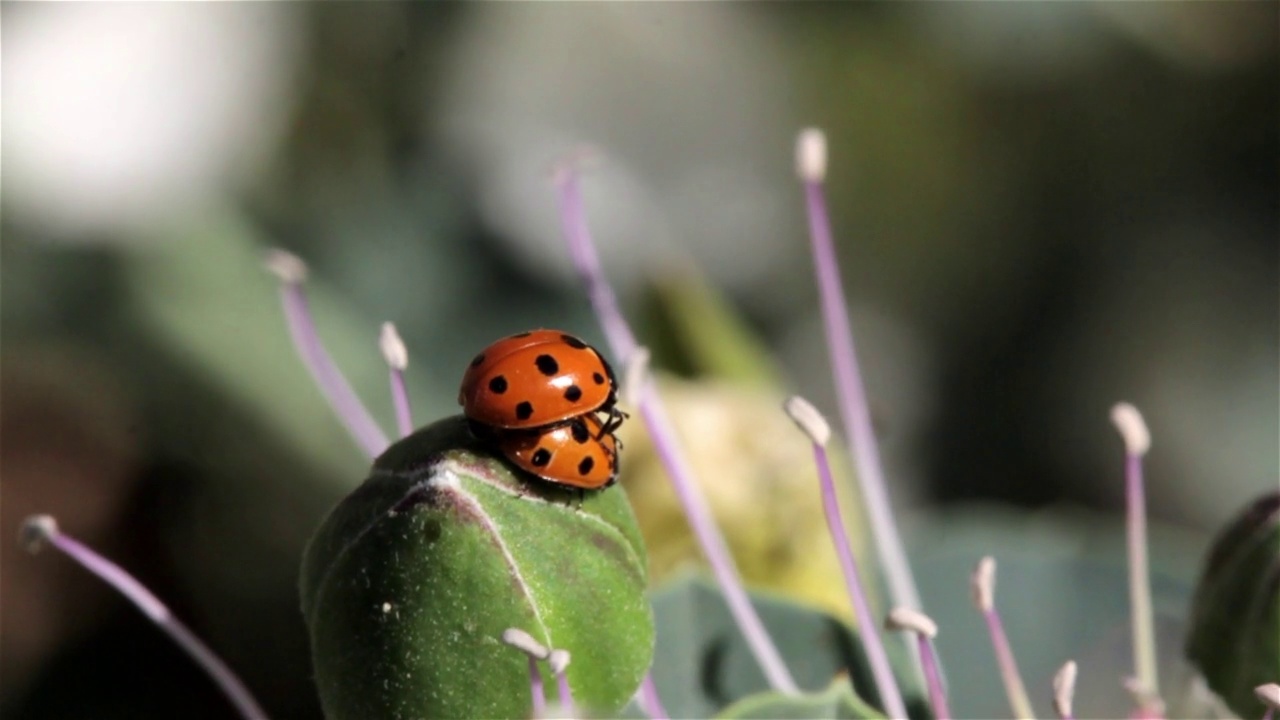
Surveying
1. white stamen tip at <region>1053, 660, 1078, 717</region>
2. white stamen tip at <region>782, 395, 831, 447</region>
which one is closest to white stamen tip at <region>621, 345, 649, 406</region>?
white stamen tip at <region>782, 395, 831, 447</region>

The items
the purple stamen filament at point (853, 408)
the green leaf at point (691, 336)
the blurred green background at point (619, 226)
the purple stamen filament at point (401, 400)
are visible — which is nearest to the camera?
the purple stamen filament at point (401, 400)

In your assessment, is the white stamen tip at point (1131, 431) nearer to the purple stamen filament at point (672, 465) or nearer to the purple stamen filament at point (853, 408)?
the purple stamen filament at point (853, 408)

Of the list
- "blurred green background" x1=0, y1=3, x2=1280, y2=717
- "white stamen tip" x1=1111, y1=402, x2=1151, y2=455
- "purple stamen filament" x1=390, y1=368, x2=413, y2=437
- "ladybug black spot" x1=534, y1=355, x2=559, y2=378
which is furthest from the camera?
"blurred green background" x1=0, y1=3, x2=1280, y2=717

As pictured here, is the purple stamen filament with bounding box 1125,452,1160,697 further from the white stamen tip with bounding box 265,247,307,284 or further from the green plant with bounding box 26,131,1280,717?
the white stamen tip with bounding box 265,247,307,284

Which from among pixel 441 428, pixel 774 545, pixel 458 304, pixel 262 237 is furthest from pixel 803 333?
pixel 441 428

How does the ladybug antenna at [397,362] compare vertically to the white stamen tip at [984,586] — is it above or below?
above

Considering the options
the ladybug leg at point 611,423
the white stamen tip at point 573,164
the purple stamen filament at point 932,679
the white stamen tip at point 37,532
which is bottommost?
the purple stamen filament at point 932,679

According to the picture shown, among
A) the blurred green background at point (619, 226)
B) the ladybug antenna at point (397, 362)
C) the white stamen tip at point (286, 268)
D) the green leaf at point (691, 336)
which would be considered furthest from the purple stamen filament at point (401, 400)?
the blurred green background at point (619, 226)

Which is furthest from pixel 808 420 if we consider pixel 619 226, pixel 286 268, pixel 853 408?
pixel 619 226
